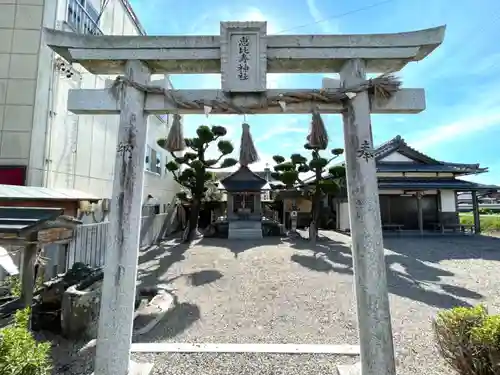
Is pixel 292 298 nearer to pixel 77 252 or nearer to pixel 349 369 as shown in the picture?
pixel 349 369

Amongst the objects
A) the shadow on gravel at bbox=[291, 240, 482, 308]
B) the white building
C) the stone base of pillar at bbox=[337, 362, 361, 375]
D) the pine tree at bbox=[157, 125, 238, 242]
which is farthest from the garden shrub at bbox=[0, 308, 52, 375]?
the pine tree at bbox=[157, 125, 238, 242]

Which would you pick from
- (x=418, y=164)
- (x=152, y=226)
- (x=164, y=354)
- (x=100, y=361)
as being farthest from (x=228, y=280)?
(x=418, y=164)

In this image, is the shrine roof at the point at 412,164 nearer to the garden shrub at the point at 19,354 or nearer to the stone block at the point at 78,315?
the stone block at the point at 78,315

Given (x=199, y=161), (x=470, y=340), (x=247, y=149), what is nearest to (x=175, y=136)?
(x=247, y=149)

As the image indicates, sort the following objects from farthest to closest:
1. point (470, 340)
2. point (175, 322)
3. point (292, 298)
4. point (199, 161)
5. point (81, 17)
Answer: point (199, 161) → point (81, 17) → point (292, 298) → point (175, 322) → point (470, 340)

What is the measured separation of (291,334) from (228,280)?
3.20 m

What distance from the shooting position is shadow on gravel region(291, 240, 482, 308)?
6562mm

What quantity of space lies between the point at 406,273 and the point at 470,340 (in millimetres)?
6533

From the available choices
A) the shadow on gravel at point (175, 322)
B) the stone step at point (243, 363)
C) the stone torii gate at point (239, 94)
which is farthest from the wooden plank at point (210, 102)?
the shadow on gravel at point (175, 322)

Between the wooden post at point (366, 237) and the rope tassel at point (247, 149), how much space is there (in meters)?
1.20

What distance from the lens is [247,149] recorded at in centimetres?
368

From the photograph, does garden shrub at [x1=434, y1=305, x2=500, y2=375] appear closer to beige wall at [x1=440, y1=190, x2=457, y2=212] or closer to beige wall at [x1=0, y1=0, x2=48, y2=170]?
beige wall at [x1=0, y1=0, x2=48, y2=170]

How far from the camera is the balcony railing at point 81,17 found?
7.50 m

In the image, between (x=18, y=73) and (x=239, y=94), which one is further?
(x=18, y=73)
